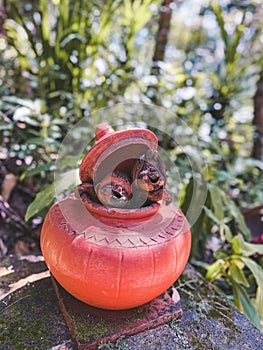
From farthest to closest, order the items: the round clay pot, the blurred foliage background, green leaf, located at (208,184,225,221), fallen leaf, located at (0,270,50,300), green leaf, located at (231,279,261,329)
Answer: the blurred foliage background, green leaf, located at (208,184,225,221), green leaf, located at (231,279,261,329), fallen leaf, located at (0,270,50,300), the round clay pot

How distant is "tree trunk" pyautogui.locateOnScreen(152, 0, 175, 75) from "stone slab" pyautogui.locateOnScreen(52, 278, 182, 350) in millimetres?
1633

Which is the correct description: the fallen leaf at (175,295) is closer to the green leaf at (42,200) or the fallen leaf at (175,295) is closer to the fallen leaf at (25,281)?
the fallen leaf at (25,281)

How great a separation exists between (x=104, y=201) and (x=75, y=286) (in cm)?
25

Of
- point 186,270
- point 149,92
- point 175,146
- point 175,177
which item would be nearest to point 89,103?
point 149,92

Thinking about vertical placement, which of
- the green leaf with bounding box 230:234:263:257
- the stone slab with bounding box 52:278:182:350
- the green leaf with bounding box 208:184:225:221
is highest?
the green leaf with bounding box 208:184:225:221

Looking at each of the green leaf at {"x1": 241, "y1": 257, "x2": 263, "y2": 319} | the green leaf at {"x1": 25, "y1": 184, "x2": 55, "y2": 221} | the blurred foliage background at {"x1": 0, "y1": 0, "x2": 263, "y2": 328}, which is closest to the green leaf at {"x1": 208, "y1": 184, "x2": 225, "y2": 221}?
the blurred foliage background at {"x1": 0, "y1": 0, "x2": 263, "y2": 328}

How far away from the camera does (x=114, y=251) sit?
3.14 ft

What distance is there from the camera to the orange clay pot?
3.14ft

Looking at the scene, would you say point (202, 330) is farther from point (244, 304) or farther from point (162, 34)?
point (162, 34)

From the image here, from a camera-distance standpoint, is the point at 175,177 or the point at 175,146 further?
the point at 175,146

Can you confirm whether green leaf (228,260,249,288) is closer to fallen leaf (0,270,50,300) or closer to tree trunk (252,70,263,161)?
fallen leaf (0,270,50,300)

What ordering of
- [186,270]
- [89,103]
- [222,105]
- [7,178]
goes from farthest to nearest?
1. [222,105]
2. [89,103]
3. [7,178]
4. [186,270]

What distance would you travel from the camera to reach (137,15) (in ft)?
7.06

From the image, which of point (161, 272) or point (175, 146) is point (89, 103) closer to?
point (175, 146)
